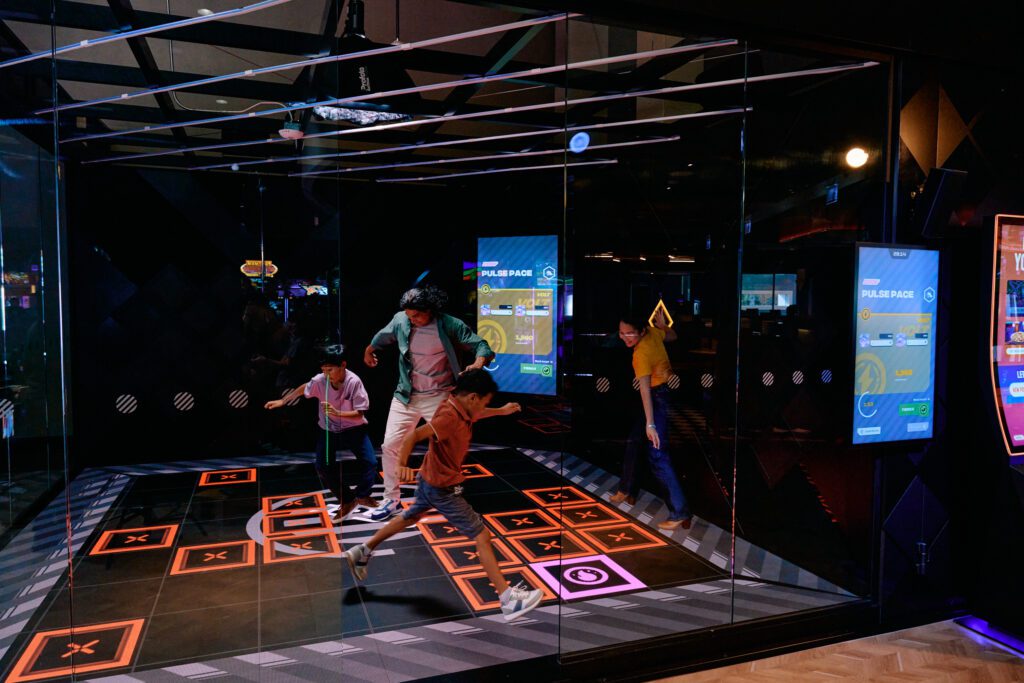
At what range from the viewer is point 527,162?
6816 millimetres

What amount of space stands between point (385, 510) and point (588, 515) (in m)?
1.65

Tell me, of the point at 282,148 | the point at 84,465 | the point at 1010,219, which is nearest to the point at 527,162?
the point at 282,148

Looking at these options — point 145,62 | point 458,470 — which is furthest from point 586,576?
point 145,62

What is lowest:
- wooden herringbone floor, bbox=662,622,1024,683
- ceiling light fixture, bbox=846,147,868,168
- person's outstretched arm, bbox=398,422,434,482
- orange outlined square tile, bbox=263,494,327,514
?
wooden herringbone floor, bbox=662,622,1024,683

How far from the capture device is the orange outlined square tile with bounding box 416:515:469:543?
478 centimetres

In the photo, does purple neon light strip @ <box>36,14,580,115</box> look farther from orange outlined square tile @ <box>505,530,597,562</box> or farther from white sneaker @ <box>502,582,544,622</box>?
orange outlined square tile @ <box>505,530,597,562</box>

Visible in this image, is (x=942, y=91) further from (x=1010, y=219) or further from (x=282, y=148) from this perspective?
(x=282, y=148)

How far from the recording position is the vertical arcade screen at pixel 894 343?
11.6ft

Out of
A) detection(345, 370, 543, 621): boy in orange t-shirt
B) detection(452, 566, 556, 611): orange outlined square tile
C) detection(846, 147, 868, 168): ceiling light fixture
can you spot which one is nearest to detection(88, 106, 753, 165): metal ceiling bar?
detection(846, 147, 868, 168): ceiling light fixture

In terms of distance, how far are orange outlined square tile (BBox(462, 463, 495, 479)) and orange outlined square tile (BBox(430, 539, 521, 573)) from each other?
182cm

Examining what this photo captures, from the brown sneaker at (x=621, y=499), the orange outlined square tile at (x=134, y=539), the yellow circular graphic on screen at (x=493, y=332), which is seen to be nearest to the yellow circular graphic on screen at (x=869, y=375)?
the brown sneaker at (x=621, y=499)

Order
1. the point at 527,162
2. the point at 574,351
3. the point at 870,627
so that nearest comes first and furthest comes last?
1. the point at 870,627
2. the point at 574,351
3. the point at 527,162

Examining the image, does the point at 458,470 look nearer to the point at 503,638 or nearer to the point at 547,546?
the point at 503,638

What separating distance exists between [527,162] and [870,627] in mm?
5142
